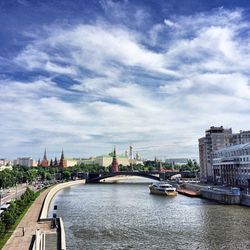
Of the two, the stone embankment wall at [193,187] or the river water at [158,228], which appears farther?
the stone embankment wall at [193,187]

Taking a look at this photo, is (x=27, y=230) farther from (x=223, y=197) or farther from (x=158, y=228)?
(x=223, y=197)

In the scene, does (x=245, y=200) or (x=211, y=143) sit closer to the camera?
(x=245, y=200)

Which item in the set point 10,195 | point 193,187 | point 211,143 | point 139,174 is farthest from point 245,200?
point 139,174

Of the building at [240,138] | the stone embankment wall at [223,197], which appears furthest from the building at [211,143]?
the stone embankment wall at [223,197]

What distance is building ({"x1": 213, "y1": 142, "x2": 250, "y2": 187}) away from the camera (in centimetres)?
8508

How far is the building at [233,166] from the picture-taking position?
8508 cm

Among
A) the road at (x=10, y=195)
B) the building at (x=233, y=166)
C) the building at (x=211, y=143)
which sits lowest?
the road at (x=10, y=195)

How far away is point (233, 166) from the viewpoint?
305 feet

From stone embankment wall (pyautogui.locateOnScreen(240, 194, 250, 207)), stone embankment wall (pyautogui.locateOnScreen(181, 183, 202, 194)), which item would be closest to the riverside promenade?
stone embankment wall (pyautogui.locateOnScreen(240, 194, 250, 207))

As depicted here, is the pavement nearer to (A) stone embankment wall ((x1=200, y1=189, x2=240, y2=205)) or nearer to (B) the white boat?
(A) stone embankment wall ((x1=200, y1=189, x2=240, y2=205))

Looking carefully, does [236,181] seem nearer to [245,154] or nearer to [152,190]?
[245,154]

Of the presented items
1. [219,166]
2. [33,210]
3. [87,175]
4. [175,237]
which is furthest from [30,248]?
[87,175]

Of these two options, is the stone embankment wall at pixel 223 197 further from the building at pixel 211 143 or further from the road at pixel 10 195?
the building at pixel 211 143

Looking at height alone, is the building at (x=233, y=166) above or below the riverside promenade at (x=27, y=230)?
above
